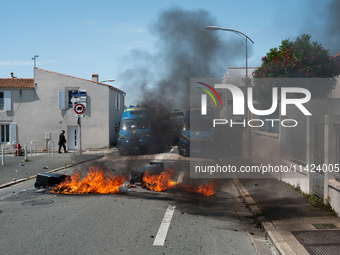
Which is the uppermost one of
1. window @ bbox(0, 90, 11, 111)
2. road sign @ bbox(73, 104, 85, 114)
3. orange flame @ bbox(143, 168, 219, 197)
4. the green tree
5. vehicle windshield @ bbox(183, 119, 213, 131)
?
the green tree

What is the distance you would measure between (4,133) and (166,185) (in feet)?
64.3

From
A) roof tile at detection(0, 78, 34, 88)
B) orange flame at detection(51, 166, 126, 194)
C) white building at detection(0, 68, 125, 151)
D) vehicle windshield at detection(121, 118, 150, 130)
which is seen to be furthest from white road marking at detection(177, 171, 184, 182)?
roof tile at detection(0, 78, 34, 88)

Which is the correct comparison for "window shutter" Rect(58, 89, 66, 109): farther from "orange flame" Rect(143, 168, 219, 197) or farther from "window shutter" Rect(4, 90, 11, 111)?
"orange flame" Rect(143, 168, 219, 197)

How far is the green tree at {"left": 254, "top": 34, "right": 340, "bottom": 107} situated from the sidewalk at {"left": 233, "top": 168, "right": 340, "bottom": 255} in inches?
288

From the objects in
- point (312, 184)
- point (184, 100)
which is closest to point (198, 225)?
point (312, 184)

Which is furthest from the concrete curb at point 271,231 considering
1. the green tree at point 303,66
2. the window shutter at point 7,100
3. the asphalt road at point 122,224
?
the window shutter at point 7,100

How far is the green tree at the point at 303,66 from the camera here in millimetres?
13827

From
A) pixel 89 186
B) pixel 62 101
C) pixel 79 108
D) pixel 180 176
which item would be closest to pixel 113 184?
pixel 89 186

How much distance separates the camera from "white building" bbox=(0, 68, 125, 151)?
23453 millimetres

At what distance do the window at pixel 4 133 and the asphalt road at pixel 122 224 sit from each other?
17675 millimetres

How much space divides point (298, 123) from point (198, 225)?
5.21 m

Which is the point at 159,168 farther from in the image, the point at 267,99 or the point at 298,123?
the point at 267,99

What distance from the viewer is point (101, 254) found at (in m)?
3.99

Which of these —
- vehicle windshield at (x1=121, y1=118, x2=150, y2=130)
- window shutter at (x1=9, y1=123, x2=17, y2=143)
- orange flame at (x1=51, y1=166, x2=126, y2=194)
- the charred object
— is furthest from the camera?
window shutter at (x1=9, y1=123, x2=17, y2=143)
